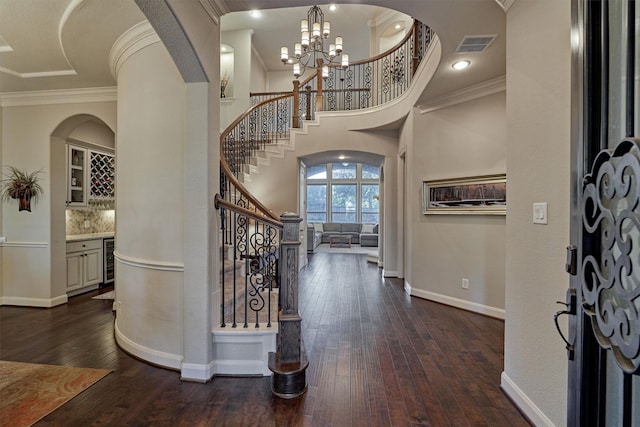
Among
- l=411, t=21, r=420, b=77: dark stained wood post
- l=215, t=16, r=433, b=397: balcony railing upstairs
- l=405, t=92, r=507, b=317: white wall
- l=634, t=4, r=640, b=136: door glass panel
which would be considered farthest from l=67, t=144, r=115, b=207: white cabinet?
l=634, t=4, r=640, b=136: door glass panel

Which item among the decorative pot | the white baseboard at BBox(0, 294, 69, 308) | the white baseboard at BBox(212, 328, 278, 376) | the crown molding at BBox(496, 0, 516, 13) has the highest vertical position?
the crown molding at BBox(496, 0, 516, 13)

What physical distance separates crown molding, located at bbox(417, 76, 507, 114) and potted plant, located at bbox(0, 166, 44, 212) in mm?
5332

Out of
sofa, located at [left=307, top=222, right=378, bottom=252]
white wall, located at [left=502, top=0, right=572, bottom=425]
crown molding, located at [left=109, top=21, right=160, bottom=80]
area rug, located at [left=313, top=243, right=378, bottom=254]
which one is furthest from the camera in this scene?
sofa, located at [left=307, top=222, right=378, bottom=252]

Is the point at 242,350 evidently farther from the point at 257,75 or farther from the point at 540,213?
the point at 257,75

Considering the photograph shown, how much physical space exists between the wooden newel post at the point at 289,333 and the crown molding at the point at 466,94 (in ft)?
9.86

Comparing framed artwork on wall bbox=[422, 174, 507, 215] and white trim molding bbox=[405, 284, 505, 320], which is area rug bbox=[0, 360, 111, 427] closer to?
white trim molding bbox=[405, 284, 505, 320]

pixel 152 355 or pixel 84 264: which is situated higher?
pixel 84 264

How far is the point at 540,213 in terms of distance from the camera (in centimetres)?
176

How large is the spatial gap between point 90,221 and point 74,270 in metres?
1.07

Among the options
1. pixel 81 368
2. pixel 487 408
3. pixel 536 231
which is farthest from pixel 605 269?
pixel 81 368

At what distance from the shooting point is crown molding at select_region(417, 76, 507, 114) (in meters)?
3.63

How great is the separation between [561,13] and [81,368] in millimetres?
4054

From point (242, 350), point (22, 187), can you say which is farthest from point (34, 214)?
point (242, 350)

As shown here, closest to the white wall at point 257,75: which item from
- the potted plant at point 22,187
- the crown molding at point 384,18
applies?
the crown molding at point 384,18
